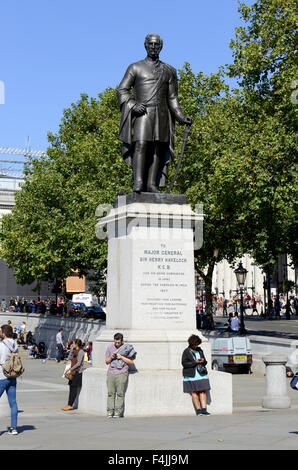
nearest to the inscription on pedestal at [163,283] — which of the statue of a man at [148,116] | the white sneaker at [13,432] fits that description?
the statue of a man at [148,116]

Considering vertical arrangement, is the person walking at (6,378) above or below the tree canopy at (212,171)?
Result: below

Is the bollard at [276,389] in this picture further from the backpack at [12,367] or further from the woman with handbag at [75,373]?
the backpack at [12,367]

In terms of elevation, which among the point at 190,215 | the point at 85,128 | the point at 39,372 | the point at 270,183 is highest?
the point at 85,128

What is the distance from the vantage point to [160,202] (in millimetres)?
16234

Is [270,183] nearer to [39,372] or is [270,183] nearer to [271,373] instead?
[39,372]

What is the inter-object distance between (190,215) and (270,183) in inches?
781

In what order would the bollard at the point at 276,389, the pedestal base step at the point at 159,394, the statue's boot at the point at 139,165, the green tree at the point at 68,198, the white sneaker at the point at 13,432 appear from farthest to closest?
the green tree at the point at 68,198, the bollard at the point at 276,389, the statue's boot at the point at 139,165, the pedestal base step at the point at 159,394, the white sneaker at the point at 13,432

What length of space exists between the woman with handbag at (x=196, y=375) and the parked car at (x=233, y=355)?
678 inches

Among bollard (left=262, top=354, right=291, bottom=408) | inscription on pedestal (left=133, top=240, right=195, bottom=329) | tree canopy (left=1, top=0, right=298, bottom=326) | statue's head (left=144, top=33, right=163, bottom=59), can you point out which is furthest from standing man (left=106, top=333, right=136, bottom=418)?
tree canopy (left=1, top=0, right=298, bottom=326)

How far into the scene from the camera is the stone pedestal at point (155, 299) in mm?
15344

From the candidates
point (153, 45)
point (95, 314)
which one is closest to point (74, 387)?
point (153, 45)

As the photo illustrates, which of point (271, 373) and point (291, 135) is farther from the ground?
point (291, 135)
